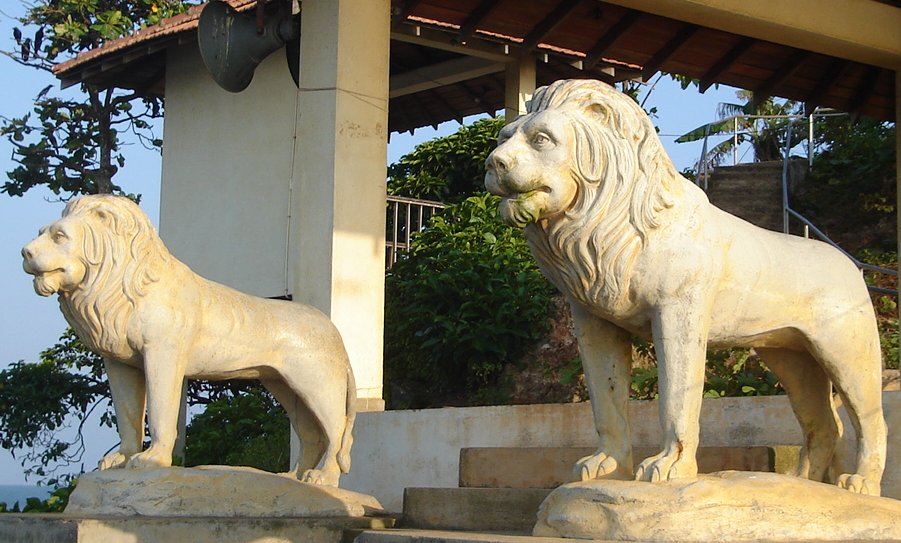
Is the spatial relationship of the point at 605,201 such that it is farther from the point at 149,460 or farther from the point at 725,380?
the point at 725,380

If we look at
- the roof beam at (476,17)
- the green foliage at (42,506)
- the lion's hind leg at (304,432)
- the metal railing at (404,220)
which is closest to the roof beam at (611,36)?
the roof beam at (476,17)

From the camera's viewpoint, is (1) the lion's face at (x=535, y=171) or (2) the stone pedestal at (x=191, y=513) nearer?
(1) the lion's face at (x=535, y=171)

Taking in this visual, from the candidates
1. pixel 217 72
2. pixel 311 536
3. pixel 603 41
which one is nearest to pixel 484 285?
pixel 603 41

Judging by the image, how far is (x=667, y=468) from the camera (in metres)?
4.79

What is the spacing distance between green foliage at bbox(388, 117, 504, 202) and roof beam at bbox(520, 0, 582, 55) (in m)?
3.47

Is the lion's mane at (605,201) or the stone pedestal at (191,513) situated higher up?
the lion's mane at (605,201)

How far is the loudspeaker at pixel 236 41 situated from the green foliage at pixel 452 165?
190 inches

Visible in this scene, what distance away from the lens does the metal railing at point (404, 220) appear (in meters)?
14.6

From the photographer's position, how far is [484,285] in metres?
12.9

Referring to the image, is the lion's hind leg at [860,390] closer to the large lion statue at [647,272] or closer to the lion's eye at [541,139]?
the large lion statue at [647,272]

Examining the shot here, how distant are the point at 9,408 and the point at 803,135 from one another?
470 inches

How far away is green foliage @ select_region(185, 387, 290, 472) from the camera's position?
1186 centimetres

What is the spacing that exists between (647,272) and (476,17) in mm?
7323

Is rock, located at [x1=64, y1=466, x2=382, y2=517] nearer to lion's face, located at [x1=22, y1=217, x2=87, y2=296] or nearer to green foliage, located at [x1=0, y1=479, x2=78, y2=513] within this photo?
lion's face, located at [x1=22, y1=217, x2=87, y2=296]
